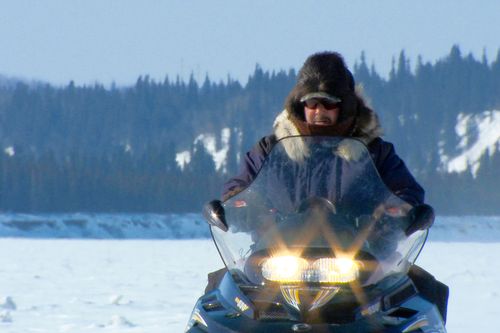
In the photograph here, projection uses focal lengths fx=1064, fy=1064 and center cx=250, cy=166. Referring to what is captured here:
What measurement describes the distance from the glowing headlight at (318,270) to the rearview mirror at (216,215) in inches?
14.6

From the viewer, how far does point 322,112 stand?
4.34 metres

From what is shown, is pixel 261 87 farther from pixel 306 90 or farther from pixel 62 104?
pixel 306 90

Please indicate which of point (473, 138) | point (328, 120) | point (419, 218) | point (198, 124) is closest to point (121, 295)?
point (328, 120)

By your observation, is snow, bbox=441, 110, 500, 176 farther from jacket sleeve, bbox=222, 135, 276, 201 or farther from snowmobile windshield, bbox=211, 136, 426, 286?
snowmobile windshield, bbox=211, 136, 426, 286

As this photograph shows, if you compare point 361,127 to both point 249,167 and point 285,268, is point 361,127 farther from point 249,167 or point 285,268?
point 285,268

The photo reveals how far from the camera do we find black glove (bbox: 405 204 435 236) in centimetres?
372

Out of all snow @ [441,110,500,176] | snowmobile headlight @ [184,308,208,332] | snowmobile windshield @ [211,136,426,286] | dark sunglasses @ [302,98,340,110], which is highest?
snow @ [441,110,500,176]

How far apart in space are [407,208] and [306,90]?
0.71 meters

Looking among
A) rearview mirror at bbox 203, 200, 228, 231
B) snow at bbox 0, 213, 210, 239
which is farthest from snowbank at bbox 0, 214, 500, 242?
rearview mirror at bbox 203, 200, 228, 231

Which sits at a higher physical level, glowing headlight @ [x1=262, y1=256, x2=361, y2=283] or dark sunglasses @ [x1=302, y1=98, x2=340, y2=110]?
dark sunglasses @ [x1=302, y1=98, x2=340, y2=110]

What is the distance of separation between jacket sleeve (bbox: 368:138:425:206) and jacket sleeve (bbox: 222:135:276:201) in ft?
1.41

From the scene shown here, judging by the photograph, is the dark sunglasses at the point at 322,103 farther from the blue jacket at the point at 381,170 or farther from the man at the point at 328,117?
the blue jacket at the point at 381,170

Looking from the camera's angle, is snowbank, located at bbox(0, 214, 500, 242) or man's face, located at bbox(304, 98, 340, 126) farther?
snowbank, located at bbox(0, 214, 500, 242)

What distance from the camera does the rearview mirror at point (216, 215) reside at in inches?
153
